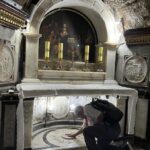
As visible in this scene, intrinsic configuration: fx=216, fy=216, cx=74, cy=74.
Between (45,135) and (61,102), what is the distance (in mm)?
1144

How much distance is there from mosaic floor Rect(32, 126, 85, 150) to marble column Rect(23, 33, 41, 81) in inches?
62.0

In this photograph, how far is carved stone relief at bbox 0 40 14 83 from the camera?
4345 millimetres

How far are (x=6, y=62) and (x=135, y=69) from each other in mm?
3292

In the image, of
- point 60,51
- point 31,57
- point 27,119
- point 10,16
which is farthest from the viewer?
point 60,51

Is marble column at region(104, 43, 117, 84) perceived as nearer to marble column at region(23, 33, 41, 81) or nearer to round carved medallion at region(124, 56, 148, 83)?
round carved medallion at region(124, 56, 148, 83)

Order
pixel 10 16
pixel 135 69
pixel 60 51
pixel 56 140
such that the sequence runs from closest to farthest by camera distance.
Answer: pixel 10 16, pixel 56 140, pixel 60 51, pixel 135 69

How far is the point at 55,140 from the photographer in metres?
5.43

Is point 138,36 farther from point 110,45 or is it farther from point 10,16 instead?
point 10,16

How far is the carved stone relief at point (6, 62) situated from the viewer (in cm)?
434

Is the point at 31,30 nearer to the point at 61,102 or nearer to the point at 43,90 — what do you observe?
the point at 43,90

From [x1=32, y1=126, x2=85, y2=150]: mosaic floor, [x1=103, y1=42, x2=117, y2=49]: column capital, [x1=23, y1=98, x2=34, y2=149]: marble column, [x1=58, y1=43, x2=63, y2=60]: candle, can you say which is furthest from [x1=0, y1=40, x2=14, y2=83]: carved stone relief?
[x1=103, y1=42, x2=117, y2=49]: column capital

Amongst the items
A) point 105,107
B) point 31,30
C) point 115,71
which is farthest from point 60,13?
point 105,107

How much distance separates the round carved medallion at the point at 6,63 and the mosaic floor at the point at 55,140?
69.3 inches

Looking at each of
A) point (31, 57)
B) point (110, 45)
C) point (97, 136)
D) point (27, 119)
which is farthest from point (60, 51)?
point (97, 136)
